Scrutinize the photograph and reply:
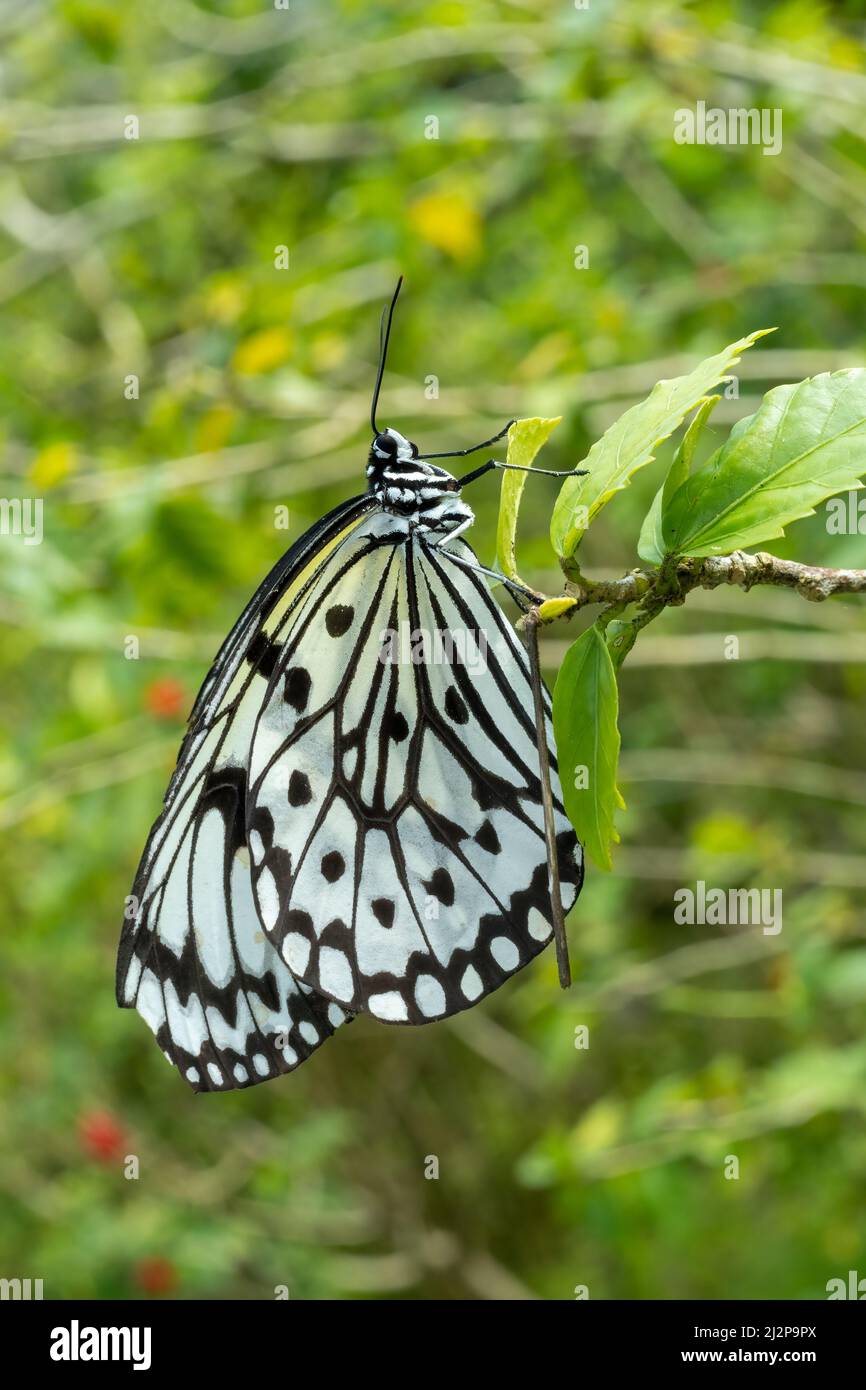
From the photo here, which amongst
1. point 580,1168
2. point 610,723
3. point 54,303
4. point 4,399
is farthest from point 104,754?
point 54,303

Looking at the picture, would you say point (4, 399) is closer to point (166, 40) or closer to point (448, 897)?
point (166, 40)

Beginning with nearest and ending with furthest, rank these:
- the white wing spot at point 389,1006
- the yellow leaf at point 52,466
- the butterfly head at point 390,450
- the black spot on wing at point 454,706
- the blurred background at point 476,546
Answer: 1. the white wing spot at point 389,1006
2. the black spot on wing at point 454,706
3. the butterfly head at point 390,450
4. the yellow leaf at point 52,466
5. the blurred background at point 476,546

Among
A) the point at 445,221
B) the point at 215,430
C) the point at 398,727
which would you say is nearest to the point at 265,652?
the point at 398,727

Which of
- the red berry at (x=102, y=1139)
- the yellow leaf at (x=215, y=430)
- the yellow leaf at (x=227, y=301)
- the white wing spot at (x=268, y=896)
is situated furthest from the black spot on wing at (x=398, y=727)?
the red berry at (x=102, y=1139)

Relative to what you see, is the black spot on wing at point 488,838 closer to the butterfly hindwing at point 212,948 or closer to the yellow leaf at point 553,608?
the butterfly hindwing at point 212,948

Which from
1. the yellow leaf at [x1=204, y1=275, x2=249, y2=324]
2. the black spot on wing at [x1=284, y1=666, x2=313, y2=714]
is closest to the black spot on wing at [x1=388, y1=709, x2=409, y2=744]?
the black spot on wing at [x1=284, y1=666, x2=313, y2=714]

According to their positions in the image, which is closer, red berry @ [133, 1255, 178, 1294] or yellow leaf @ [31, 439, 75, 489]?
yellow leaf @ [31, 439, 75, 489]

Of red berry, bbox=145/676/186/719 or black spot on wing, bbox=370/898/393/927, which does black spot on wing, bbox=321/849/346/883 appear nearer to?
black spot on wing, bbox=370/898/393/927
